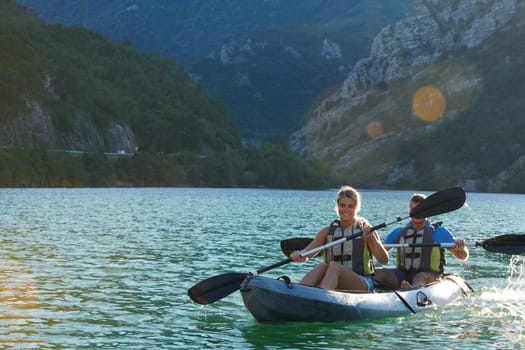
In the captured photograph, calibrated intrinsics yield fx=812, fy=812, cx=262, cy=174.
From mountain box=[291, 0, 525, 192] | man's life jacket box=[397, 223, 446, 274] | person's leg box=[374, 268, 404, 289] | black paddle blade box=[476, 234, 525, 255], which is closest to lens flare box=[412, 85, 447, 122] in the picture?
mountain box=[291, 0, 525, 192]

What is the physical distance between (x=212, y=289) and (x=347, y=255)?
259 centimetres

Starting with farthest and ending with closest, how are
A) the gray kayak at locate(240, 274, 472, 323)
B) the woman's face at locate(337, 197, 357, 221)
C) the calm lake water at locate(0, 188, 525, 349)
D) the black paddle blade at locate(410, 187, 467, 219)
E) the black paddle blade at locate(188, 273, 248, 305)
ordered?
the black paddle blade at locate(410, 187, 467, 219), the black paddle blade at locate(188, 273, 248, 305), the gray kayak at locate(240, 274, 472, 323), the woman's face at locate(337, 197, 357, 221), the calm lake water at locate(0, 188, 525, 349)

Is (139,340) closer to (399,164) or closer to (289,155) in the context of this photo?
(289,155)

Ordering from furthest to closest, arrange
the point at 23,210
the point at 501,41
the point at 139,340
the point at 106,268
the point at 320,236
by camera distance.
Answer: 1. the point at 501,41
2. the point at 23,210
3. the point at 106,268
4. the point at 320,236
5. the point at 139,340

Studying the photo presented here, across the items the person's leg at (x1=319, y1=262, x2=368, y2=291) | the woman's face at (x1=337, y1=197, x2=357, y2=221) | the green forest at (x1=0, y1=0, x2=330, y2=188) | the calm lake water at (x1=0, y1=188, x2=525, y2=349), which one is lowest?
the calm lake water at (x1=0, y1=188, x2=525, y2=349)

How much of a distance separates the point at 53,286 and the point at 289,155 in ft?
494

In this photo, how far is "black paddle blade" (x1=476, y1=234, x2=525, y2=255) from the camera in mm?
18109

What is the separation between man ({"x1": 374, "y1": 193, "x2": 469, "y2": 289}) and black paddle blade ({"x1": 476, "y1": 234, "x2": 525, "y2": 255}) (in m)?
1.61

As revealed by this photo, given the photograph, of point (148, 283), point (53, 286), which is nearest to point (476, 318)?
point (148, 283)

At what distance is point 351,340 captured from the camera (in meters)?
13.9

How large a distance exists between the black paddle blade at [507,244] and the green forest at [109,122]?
100 metres

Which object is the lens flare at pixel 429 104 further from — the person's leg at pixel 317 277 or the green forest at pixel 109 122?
the person's leg at pixel 317 277

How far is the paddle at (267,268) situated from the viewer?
48.5 feet

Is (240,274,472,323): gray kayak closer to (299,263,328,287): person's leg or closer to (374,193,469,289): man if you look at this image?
(299,263,328,287): person's leg
